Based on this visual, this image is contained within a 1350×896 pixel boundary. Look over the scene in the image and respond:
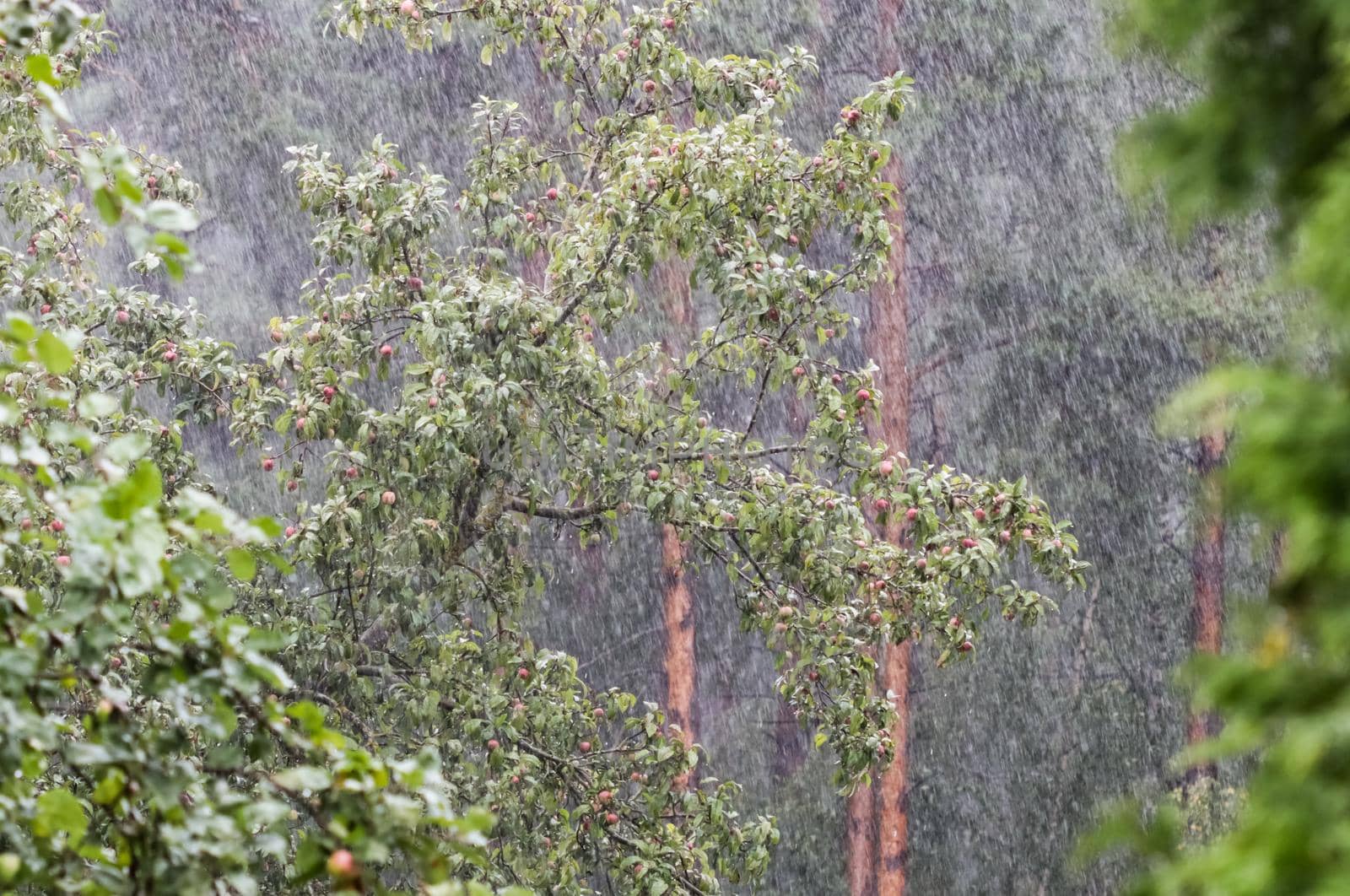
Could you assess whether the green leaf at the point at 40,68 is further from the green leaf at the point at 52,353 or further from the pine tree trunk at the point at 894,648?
the pine tree trunk at the point at 894,648

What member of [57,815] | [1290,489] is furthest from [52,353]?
[1290,489]

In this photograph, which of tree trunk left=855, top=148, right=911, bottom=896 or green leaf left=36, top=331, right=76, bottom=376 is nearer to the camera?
green leaf left=36, top=331, right=76, bottom=376

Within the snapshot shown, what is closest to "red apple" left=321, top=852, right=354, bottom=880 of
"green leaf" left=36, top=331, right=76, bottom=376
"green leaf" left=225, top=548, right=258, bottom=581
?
"green leaf" left=225, top=548, right=258, bottom=581

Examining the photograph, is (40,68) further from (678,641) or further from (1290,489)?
(678,641)

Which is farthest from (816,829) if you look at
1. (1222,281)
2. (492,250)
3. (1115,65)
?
(492,250)

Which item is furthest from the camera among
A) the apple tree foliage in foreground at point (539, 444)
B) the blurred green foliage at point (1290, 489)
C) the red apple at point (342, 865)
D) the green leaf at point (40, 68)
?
the apple tree foliage in foreground at point (539, 444)

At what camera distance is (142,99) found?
9.68m

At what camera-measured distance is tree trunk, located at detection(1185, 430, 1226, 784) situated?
8594 millimetres

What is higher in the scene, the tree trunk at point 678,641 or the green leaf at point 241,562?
the tree trunk at point 678,641

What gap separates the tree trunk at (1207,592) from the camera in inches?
338

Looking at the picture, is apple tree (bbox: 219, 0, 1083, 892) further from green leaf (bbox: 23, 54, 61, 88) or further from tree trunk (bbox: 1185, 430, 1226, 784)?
tree trunk (bbox: 1185, 430, 1226, 784)

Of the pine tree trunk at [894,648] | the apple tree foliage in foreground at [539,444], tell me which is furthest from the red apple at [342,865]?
the pine tree trunk at [894,648]

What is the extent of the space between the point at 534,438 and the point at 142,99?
7443 millimetres

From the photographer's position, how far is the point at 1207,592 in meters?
8.94
